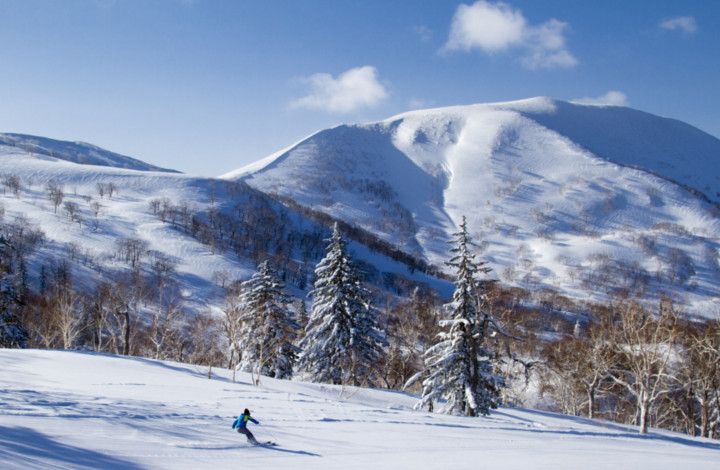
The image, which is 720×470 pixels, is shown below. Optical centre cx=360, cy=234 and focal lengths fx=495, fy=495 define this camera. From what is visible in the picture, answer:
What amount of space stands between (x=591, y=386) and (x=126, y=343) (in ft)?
110

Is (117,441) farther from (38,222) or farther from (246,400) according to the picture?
(38,222)

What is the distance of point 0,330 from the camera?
107ft

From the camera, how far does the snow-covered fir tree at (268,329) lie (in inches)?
1351

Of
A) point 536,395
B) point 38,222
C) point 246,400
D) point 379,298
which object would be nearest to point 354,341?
point 246,400

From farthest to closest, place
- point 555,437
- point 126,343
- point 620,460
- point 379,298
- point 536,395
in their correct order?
point 379,298
point 536,395
point 126,343
point 555,437
point 620,460

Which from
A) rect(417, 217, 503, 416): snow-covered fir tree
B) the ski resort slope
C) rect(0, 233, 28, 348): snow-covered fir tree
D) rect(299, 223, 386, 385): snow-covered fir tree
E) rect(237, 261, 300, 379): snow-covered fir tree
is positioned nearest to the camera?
the ski resort slope

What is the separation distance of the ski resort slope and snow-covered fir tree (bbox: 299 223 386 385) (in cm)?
1274

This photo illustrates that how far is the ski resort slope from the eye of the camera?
920 cm

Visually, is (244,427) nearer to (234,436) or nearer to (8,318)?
(234,436)

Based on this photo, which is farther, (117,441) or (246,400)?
(246,400)

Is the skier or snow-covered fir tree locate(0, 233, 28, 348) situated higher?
the skier

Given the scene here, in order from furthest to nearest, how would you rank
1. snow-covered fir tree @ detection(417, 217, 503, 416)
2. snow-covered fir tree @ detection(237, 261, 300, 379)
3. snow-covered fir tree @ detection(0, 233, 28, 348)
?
snow-covered fir tree @ detection(237, 261, 300, 379) → snow-covered fir tree @ detection(0, 233, 28, 348) → snow-covered fir tree @ detection(417, 217, 503, 416)

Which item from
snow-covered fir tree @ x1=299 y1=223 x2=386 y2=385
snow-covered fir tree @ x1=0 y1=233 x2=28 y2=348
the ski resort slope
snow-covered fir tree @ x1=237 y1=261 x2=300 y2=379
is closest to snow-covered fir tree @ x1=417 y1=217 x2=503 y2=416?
the ski resort slope

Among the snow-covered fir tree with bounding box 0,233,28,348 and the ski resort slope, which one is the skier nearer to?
the ski resort slope
